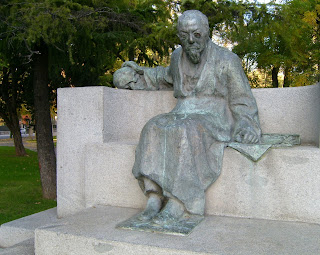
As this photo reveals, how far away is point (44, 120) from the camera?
6.68 metres

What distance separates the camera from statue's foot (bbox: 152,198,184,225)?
294 cm

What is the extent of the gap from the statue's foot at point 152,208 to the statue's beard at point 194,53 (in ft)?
4.28

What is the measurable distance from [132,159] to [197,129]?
0.76 m

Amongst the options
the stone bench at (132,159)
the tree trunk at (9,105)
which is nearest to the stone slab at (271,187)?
the stone bench at (132,159)

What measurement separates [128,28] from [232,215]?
4.23m

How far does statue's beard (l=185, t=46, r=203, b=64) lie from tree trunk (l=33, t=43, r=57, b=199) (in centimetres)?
364

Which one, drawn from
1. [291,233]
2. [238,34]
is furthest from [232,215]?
[238,34]

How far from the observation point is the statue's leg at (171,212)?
2945 millimetres

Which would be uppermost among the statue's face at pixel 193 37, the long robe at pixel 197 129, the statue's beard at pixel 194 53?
the statue's face at pixel 193 37

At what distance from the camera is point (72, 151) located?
4.07 metres

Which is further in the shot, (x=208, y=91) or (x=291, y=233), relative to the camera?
(x=208, y=91)

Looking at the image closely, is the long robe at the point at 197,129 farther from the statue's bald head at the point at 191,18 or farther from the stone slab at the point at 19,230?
the stone slab at the point at 19,230

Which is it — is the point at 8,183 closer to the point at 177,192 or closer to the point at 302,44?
the point at 177,192

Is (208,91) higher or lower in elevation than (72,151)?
higher
